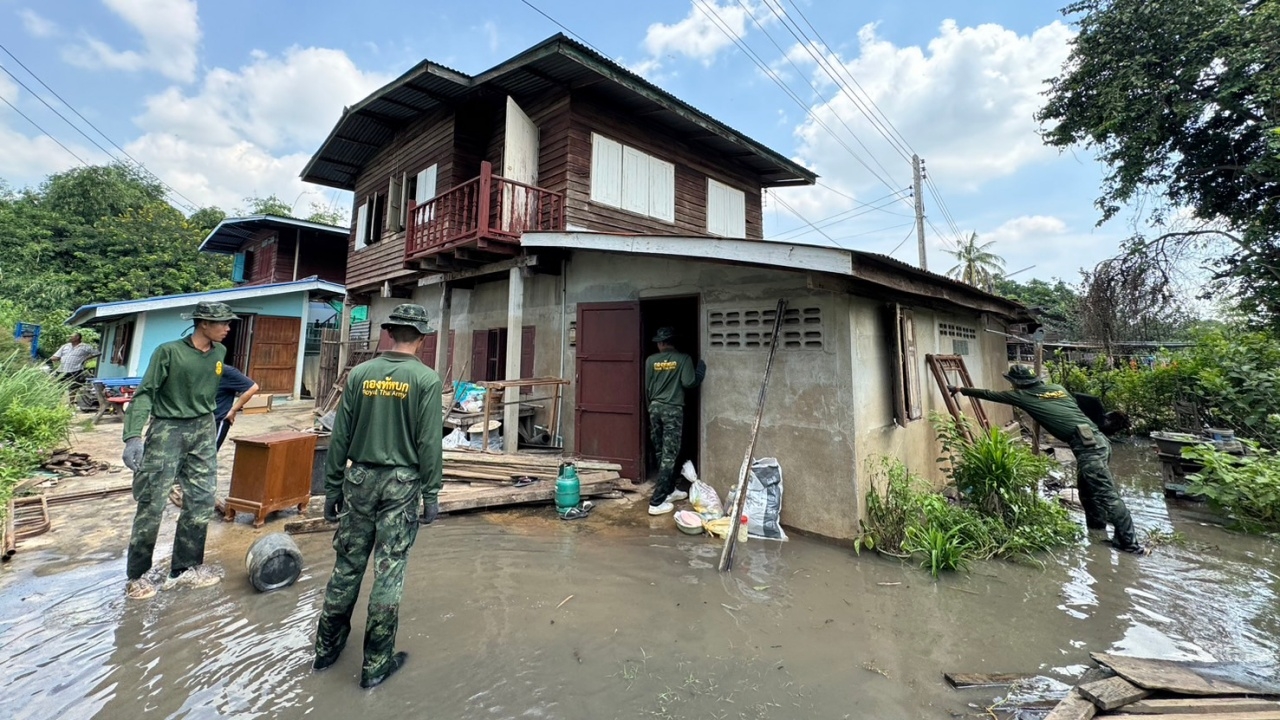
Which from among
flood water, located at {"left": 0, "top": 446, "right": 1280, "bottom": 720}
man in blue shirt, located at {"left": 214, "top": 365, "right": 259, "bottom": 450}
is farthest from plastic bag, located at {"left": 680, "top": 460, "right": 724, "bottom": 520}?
man in blue shirt, located at {"left": 214, "top": 365, "right": 259, "bottom": 450}

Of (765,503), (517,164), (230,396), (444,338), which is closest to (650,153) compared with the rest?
(517,164)

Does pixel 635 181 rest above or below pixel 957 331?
above

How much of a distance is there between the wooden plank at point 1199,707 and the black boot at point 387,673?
3.53m

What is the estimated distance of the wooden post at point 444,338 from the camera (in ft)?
31.7

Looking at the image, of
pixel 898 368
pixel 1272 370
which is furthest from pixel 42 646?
pixel 1272 370

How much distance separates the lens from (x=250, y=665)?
2592 mm

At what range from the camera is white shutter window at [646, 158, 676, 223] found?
9.60m

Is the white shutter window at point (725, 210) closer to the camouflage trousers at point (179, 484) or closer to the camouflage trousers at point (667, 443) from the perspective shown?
the camouflage trousers at point (667, 443)

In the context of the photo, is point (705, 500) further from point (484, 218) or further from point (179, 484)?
point (484, 218)

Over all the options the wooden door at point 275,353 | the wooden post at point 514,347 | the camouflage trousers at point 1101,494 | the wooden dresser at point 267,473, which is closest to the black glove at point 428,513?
the wooden dresser at point 267,473

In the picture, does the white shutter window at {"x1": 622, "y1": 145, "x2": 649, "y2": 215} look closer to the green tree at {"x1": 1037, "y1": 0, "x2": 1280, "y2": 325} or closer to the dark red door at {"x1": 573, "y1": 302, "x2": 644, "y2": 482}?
the dark red door at {"x1": 573, "y1": 302, "x2": 644, "y2": 482}

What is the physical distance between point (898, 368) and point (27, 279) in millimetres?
29981

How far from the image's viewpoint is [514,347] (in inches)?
298

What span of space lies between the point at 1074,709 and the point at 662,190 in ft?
30.5
